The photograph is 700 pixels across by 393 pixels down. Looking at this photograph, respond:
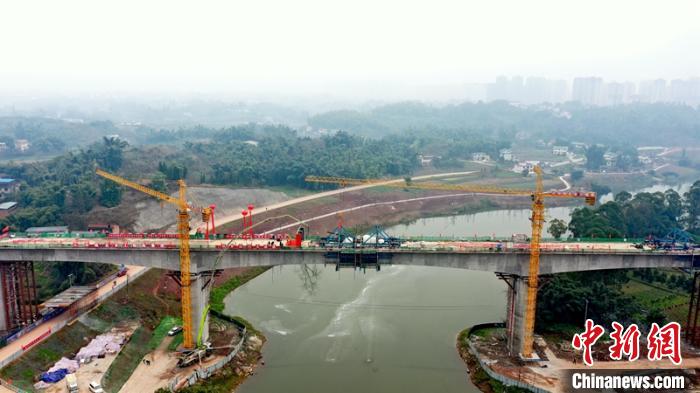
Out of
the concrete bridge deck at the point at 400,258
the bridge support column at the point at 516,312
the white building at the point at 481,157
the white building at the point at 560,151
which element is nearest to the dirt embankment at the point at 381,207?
the concrete bridge deck at the point at 400,258

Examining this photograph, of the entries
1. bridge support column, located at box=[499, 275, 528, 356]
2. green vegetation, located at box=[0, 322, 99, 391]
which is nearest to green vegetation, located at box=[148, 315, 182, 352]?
green vegetation, located at box=[0, 322, 99, 391]

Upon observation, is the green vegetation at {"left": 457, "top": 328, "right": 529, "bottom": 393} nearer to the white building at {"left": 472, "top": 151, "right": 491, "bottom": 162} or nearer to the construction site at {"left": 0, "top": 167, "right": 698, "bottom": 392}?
the construction site at {"left": 0, "top": 167, "right": 698, "bottom": 392}

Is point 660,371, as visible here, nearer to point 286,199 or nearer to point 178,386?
point 178,386

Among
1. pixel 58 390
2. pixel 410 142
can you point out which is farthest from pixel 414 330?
pixel 410 142

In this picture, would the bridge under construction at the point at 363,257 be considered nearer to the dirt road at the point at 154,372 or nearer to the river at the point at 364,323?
the dirt road at the point at 154,372
